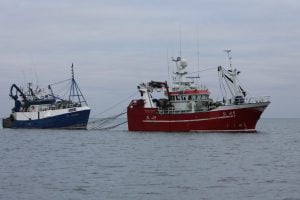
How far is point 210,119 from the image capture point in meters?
75.2

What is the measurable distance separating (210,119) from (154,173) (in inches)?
1431

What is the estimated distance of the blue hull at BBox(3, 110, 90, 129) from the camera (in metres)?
102

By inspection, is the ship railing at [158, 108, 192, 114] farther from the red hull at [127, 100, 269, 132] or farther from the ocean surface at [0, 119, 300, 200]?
the ocean surface at [0, 119, 300, 200]

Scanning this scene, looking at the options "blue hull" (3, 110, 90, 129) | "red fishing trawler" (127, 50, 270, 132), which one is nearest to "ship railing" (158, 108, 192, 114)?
"red fishing trawler" (127, 50, 270, 132)

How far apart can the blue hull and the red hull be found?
2261 cm

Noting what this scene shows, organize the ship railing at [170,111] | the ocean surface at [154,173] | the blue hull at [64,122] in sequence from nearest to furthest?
the ocean surface at [154,173] < the ship railing at [170,111] < the blue hull at [64,122]

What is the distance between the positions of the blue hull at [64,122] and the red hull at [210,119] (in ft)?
74.2

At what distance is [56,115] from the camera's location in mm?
101875

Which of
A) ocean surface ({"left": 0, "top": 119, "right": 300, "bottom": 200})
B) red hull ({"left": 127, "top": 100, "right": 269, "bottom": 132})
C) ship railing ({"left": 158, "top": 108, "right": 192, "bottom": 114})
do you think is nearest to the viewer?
ocean surface ({"left": 0, "top": 119, "right": 300, "bottom": 200})

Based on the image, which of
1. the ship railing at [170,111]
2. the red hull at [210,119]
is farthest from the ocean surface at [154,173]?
the ship railing at [170,111]

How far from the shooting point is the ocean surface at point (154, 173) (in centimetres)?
3136

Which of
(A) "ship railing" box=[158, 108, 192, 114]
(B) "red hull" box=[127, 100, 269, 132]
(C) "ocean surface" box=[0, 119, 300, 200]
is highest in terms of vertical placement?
(A) "ship railing" box=[158, 108, 192, 114]

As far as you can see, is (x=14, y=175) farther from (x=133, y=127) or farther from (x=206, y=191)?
(x=133, y=127)

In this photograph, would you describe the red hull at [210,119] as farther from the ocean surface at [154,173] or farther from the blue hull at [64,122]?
the blue hull at [64,122]
